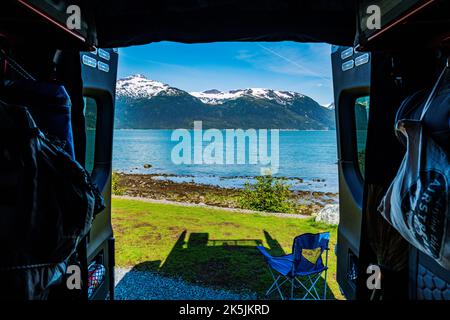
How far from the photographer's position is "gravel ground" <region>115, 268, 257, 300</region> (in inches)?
160

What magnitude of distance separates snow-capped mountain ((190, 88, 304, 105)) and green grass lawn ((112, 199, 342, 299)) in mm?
118015

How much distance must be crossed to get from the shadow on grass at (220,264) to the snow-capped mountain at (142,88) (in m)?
121

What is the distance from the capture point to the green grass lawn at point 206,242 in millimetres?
4758

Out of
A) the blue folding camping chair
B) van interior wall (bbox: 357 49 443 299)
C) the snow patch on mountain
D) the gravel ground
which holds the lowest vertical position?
the gravel ground

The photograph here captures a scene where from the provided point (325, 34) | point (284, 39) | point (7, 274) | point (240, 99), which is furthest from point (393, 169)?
point (240, 99)

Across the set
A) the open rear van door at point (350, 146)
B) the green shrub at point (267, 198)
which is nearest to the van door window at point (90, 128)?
the open rear van door at point (350, 146)

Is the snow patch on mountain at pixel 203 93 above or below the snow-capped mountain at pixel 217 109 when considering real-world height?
above

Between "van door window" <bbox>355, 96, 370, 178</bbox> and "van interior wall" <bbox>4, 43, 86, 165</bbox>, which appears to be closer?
"van interior wall" <bbox>4, 43, 86, 165</bbox>

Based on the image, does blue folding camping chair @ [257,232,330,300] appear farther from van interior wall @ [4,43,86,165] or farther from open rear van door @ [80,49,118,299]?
van interior wall @ [4,43,86,165]

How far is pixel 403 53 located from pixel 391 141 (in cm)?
52

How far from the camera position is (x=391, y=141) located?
1.89 m

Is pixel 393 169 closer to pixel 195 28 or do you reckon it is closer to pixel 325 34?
pixel 325 34

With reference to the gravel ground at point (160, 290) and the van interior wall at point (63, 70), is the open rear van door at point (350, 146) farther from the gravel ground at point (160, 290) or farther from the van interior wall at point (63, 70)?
the van interior wall at point (63, 70)

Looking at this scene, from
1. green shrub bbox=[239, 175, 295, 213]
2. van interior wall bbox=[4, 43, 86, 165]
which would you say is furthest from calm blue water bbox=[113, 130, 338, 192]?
green shrub bbox=[239, 175, 295, 213]
